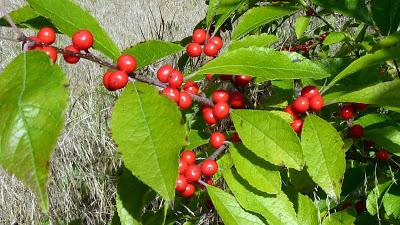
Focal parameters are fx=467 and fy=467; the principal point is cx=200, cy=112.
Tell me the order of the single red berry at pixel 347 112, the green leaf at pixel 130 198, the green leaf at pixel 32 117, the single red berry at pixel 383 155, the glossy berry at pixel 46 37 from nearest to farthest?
the green leaf at pixel 32 117
the glossy berry at pixel 46 37
the green leaf at pixel 130 198
the single red berry at pixel 347 112
the single red berry at pixel 383 155

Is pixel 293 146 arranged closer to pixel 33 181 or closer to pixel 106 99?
pixel 33 181

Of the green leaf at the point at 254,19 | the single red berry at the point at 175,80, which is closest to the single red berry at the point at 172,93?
the single red berry at the point at 175,80

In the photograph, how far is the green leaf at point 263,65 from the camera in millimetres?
921

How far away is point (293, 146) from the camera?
93 cm

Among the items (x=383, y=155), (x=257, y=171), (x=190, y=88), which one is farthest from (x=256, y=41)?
(x=383, y=155)

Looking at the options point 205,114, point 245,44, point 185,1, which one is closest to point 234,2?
point 245,44

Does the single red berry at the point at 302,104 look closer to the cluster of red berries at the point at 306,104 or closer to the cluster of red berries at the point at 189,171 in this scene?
the cluster of red berries at the point at 306,104

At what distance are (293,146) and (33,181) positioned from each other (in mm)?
525

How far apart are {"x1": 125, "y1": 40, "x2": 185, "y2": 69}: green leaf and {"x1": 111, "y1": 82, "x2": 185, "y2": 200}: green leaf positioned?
0.44 feet

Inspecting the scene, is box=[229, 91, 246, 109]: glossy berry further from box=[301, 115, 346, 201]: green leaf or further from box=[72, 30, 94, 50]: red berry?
box=[72, 30, 94, 50]: red berry

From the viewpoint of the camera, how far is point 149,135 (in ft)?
2.54

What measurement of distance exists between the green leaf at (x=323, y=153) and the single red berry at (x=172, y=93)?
291mm

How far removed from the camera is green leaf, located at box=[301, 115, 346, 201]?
3.21 ft

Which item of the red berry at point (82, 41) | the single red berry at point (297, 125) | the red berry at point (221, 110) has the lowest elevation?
the single red berry at point (297, 125)
